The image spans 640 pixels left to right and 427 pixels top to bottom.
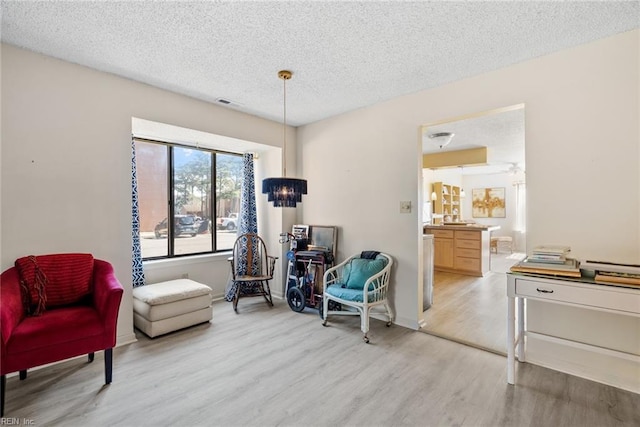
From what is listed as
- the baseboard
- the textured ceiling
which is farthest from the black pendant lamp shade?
the baseboard

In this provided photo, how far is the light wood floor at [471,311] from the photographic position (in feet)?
9.87

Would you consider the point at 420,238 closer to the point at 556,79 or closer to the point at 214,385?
the point at 556,79

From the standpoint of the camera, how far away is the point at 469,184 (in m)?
10.6

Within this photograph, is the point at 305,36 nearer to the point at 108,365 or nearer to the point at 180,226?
the point at 108,365

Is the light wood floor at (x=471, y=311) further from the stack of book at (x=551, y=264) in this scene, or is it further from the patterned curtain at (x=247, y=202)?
the patterned curtain at (x=247, y=202)

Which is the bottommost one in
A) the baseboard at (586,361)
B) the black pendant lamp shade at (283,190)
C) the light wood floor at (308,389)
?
the light wood floor at (308,389)

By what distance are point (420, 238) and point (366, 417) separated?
199cm

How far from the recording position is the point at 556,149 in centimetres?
249

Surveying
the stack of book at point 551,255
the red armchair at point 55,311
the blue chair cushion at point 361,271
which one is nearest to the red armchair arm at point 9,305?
the red armchair at point 55,311

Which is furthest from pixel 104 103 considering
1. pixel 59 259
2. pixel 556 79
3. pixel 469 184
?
pixel 469 184

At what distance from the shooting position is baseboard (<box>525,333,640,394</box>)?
2129mm

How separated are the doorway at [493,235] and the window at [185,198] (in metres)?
3.07

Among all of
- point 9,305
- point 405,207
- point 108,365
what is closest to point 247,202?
point 405,207

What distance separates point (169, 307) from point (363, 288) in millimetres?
2052
